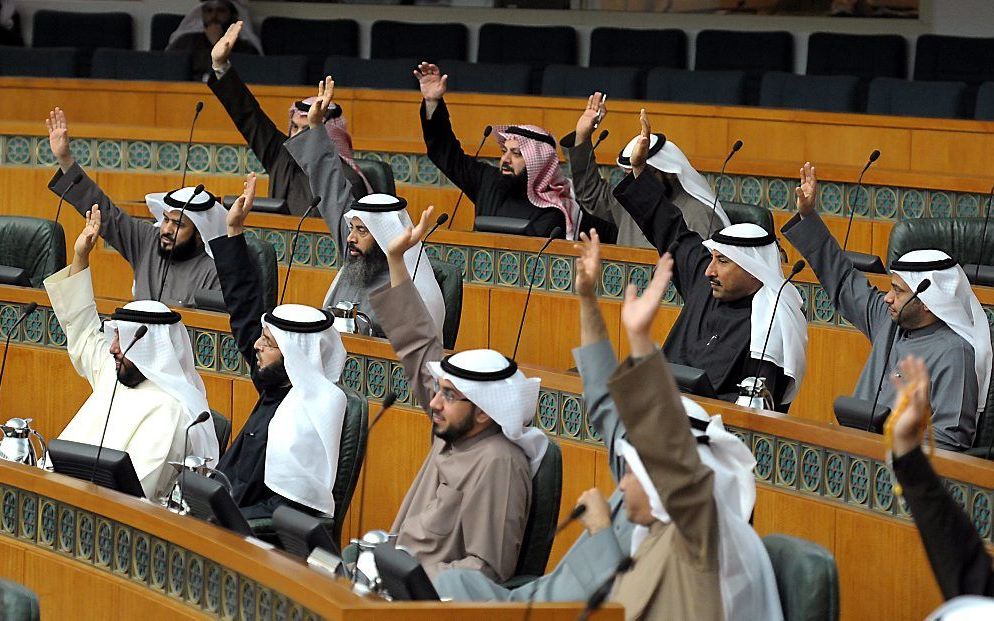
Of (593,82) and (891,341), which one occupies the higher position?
(593,82)

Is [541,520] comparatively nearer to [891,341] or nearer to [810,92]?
[891,341]

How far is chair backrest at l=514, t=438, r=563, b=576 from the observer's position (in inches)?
163

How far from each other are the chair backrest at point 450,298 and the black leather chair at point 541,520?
1.84 meters

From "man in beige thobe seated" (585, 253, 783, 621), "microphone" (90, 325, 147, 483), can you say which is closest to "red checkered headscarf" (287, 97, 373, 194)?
"microphone" (90, 325, 147, 483)

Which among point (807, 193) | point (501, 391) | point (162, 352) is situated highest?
point (807, 193)

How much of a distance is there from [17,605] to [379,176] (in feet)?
15.1

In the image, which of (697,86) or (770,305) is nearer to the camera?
(770,305)

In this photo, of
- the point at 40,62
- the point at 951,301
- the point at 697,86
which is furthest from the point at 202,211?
the point at 40,62

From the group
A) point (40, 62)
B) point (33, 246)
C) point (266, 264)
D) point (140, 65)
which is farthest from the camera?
point (40, 62)

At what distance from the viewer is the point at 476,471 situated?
412 centimetres

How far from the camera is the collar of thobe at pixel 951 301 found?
16.4 feet

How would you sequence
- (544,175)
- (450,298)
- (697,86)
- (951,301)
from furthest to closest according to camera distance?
1. (697,86)
2. (544,175)
3. (450,298)
4. (951,301)

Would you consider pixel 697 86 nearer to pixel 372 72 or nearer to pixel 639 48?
pixel 639 48

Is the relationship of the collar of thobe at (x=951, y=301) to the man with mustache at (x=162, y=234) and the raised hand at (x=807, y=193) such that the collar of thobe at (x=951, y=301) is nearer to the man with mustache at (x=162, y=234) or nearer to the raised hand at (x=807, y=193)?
the raised hand at (x=807, y=193)
